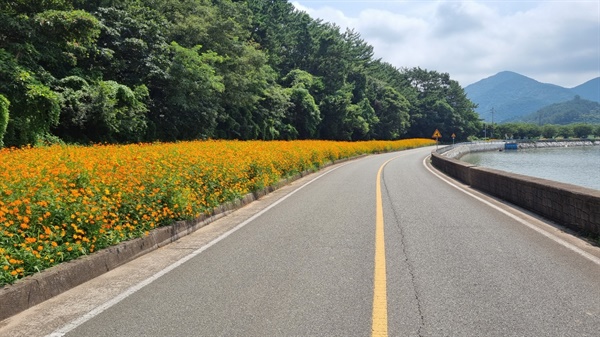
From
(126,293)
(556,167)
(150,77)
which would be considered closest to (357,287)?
(126,293)

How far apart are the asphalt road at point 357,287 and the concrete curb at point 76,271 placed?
163mm

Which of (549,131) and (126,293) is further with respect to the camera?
(549,131)

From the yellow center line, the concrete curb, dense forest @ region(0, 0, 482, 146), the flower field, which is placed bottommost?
the yellow center line

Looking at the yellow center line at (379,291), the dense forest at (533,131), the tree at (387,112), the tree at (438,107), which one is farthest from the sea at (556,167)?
the dense forest at (533,131)

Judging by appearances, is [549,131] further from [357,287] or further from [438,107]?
[357,287]

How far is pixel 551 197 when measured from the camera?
8.73m

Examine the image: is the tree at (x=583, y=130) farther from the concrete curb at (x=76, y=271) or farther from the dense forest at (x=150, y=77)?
the concrete curb at (x=76, y=271)

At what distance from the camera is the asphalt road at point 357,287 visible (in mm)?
3703

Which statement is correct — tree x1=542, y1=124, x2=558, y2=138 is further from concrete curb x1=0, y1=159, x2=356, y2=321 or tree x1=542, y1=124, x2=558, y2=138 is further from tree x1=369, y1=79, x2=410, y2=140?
concrete curb x1=0, y1=159, x2=356, y2=321

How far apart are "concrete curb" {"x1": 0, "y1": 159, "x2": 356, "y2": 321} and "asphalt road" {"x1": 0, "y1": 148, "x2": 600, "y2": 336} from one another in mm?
163

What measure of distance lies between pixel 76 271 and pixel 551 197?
8769mm

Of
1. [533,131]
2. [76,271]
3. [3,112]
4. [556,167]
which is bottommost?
[556,167]

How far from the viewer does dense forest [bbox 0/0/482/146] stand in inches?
726

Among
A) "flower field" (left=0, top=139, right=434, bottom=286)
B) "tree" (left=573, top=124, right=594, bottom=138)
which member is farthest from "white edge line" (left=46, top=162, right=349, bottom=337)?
"tree" (left=573, top=124, right=594, bottom=138)
